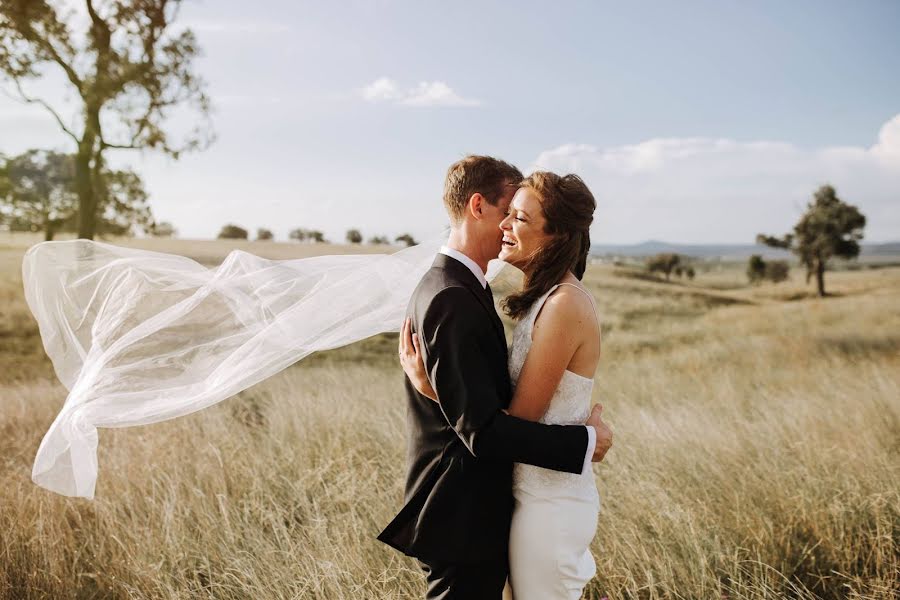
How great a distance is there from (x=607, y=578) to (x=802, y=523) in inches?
59.8

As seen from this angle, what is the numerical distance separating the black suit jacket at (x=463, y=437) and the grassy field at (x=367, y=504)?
1302 millimetres

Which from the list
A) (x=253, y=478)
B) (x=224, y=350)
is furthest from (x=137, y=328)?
(x=253, y=478)

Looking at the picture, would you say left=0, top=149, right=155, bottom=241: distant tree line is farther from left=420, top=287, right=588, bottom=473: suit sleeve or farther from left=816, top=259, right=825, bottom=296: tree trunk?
left=816, top=259, right=825, bottom=296: tree trunk

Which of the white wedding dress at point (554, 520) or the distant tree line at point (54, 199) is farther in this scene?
the distant tree line at point (54, 199)

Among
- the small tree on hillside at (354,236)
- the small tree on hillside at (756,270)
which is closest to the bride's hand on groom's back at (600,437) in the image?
the small tree on hillside at (354,236)

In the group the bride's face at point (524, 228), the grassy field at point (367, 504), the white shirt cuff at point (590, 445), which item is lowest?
the grassy field at point (367, 504)

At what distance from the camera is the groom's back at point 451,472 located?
2.17 meters

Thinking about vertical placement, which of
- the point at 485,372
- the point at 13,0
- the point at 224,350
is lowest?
the point at 224,350

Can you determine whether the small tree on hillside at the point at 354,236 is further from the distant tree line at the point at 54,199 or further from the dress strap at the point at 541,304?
the dress strap at the point at 541,304

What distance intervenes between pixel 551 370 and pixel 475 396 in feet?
1.14

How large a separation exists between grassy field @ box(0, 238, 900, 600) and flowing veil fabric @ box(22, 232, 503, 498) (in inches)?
33.7

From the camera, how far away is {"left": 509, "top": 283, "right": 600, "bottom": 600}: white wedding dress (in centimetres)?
233

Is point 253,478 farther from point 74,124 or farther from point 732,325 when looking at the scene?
point 732,325

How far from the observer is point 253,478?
189 inches
